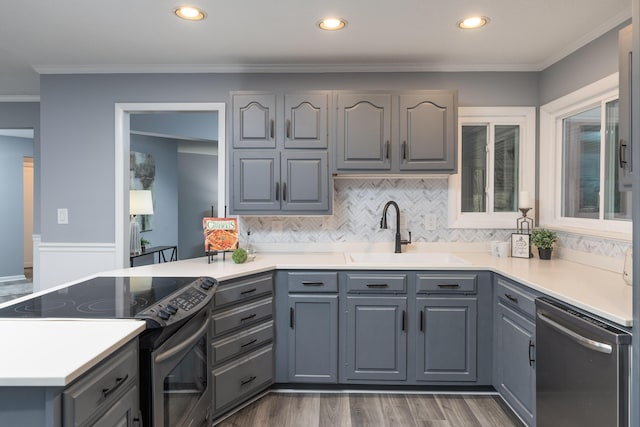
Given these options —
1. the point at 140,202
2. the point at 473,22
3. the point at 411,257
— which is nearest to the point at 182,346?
the point at 411,257

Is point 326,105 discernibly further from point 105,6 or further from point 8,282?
point 8,282

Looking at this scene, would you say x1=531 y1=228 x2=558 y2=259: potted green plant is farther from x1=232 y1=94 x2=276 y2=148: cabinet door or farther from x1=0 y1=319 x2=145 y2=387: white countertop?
x1=0 y1=319 x2=145 y2=387: white countertop

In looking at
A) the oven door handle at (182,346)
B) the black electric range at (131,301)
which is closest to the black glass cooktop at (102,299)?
the black electric range at (131,301)

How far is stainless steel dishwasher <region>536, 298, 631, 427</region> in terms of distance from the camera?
145cm

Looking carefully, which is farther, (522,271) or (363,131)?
(363,131)

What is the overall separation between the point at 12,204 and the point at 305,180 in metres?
6.20

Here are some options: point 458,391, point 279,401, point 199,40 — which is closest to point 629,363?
point 458,391

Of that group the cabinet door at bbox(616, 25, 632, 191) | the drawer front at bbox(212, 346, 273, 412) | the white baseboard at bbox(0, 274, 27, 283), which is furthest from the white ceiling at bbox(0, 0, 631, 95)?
the white baseboard at bbox(0, 274, 27, 283)

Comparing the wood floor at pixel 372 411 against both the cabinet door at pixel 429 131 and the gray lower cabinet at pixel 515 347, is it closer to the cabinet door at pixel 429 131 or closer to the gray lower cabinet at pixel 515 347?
the gray lower cabinet at pixel 515 347

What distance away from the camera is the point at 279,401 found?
2600 millimetres

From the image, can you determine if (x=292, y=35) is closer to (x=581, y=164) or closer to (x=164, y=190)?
(x=581, y=164)

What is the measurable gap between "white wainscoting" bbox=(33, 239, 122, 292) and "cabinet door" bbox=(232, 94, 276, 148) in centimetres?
139

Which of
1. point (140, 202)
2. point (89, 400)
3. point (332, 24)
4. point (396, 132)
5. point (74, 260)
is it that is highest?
point (332, 24)

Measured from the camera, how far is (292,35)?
2.57 metres
